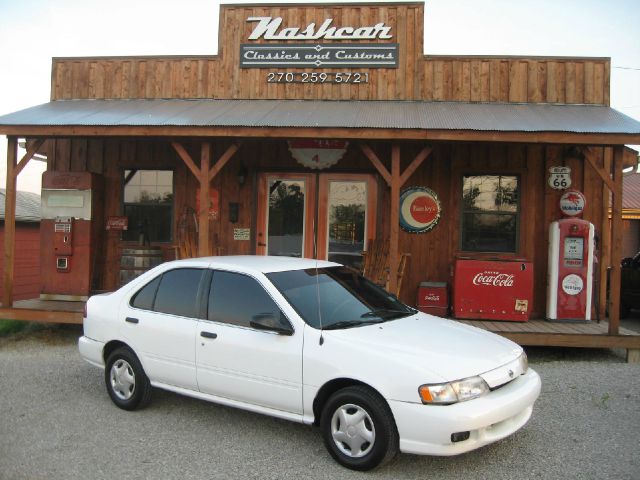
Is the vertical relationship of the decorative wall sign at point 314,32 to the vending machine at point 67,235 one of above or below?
above

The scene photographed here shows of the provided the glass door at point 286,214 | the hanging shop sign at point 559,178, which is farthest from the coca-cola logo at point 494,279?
the glass door at point 286,214

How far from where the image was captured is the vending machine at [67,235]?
30.7 ft

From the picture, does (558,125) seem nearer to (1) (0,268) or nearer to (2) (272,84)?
(2) (272,84)

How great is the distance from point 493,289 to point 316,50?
5039 millimetres

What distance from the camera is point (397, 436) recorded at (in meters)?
3.64

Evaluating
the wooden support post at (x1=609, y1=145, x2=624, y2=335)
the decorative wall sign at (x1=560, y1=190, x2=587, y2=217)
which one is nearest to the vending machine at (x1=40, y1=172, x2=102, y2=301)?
the decorative wall sign at (x1=560, y1=190, x2=587, y2=217)

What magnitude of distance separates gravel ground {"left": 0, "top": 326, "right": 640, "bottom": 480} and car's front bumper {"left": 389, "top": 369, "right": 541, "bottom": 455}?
350mm

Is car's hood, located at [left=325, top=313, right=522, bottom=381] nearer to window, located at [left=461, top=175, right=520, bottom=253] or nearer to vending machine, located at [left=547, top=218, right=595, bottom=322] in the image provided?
vending machine, located at [left=547, top=218, right=595, bottom=322]

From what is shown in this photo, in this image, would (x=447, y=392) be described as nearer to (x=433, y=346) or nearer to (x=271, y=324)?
(x=433, y=346)

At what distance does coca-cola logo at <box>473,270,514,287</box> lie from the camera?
27.2 feet

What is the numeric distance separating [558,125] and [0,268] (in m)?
12.5

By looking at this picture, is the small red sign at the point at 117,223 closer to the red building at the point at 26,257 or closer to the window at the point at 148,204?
the window at the point at 148,204

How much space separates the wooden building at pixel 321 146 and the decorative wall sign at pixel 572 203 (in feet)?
0.90

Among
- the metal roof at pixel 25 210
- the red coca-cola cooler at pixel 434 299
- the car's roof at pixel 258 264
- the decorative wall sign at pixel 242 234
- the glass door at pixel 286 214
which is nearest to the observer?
the car's roof at pixel 258 264
